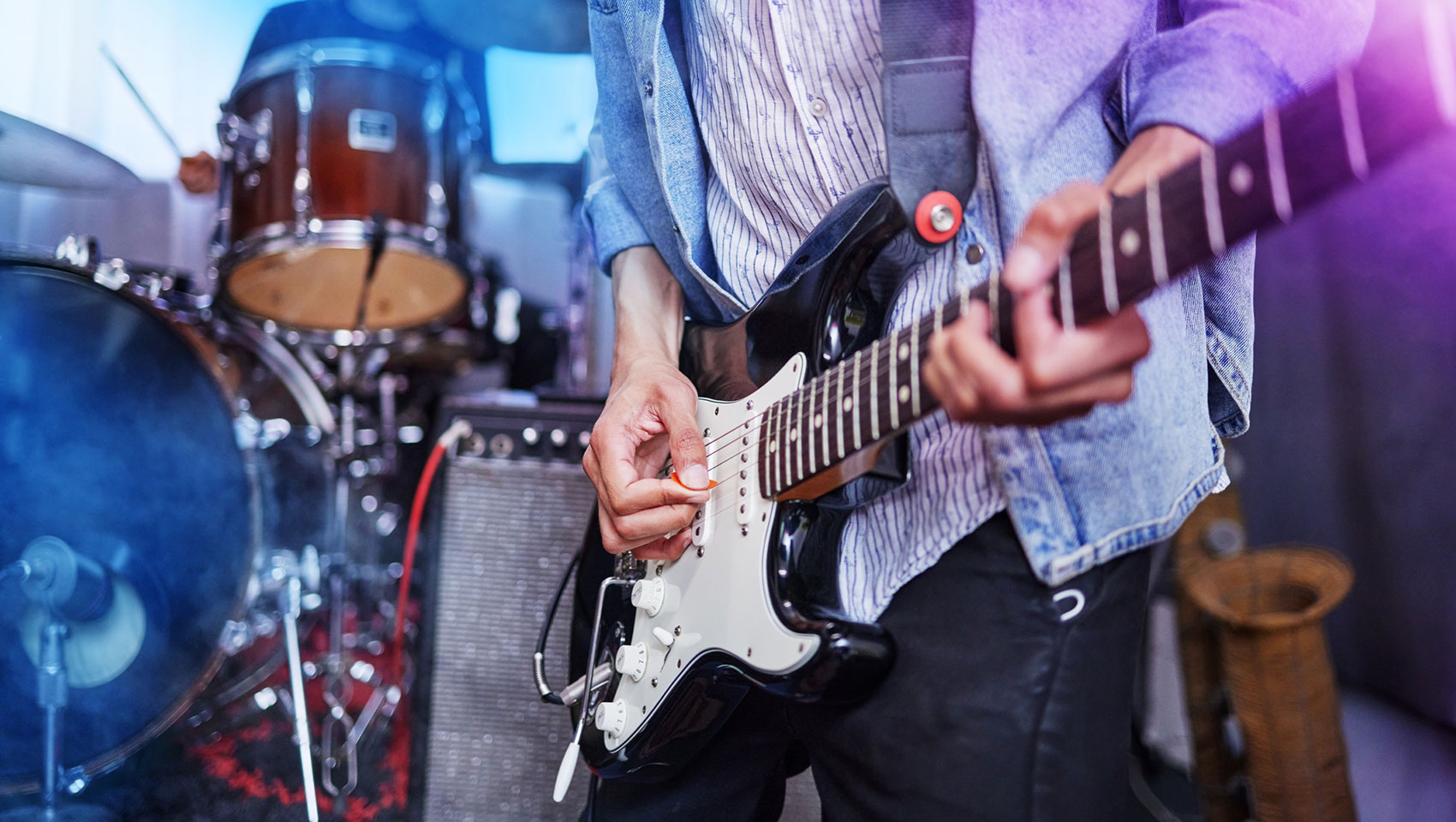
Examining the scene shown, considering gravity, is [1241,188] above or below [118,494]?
above

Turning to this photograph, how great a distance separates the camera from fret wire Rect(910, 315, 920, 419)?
0.61 metres

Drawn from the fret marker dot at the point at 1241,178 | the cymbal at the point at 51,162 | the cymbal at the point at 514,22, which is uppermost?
the cymbal at the point at 514,22

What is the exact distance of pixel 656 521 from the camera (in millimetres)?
853

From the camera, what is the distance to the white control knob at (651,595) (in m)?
0.90

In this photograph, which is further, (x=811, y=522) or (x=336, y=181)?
(x=336, y=181)

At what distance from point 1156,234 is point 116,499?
1.94 metres

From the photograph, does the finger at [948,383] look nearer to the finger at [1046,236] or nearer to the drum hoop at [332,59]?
the finger at [1046,236]

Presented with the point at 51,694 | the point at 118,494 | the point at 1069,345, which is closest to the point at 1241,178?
the point at 1069,345

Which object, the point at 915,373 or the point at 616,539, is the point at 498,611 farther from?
the point at 915,373

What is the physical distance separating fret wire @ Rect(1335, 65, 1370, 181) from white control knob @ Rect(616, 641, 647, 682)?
2.27ft

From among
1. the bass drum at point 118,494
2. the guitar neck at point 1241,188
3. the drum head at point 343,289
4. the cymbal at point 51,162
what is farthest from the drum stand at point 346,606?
the guitar neck at point 1241,188

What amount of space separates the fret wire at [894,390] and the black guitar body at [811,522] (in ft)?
0.25

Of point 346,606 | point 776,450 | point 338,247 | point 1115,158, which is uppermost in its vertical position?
point 338,247

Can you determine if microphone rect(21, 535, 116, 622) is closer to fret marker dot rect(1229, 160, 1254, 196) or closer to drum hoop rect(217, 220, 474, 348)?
drum hoop rect(217, 220, 474, 348)
